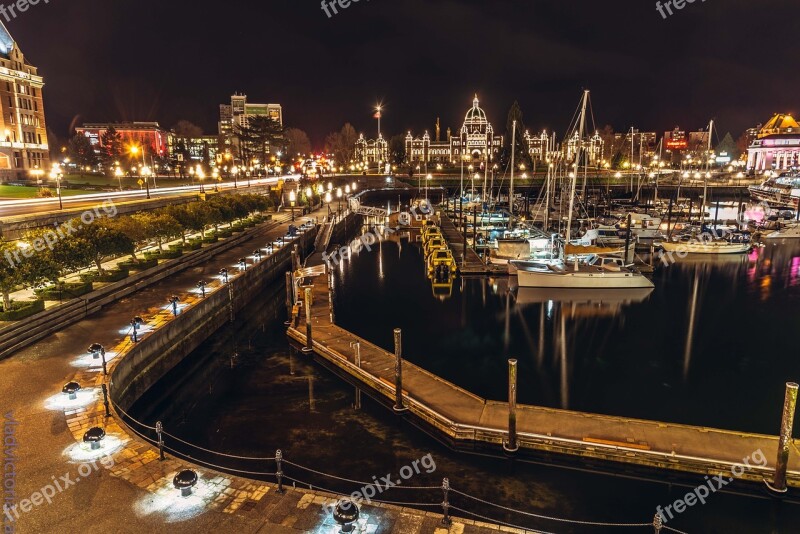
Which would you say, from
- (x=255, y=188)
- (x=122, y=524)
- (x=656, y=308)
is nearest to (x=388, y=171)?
(x=255, y=188)

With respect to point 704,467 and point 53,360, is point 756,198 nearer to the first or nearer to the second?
point 704,467

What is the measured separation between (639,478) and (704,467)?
184 centimetres

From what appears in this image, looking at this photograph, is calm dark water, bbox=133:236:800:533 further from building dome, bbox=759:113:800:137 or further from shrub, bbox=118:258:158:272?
building dome, bbox=759:113:800:137

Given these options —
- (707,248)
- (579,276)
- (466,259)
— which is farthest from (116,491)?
(707,248)

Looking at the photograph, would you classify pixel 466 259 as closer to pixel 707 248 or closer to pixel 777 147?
pixel 707 248

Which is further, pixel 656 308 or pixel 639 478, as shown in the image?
pixel 656 308

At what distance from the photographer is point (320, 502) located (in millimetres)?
11281

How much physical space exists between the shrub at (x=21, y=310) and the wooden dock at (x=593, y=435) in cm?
1480

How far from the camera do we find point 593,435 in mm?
15719

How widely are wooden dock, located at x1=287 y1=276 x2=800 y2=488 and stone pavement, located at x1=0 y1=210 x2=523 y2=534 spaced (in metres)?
5.70

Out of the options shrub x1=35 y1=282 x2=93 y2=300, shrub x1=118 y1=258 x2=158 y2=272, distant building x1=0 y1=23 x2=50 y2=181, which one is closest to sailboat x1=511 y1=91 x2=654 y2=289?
shrub x1=118 y1=258 x2=158 y2=272

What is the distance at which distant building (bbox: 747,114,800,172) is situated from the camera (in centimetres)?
13788

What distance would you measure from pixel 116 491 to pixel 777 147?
17578cm

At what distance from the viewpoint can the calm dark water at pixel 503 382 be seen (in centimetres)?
1447
